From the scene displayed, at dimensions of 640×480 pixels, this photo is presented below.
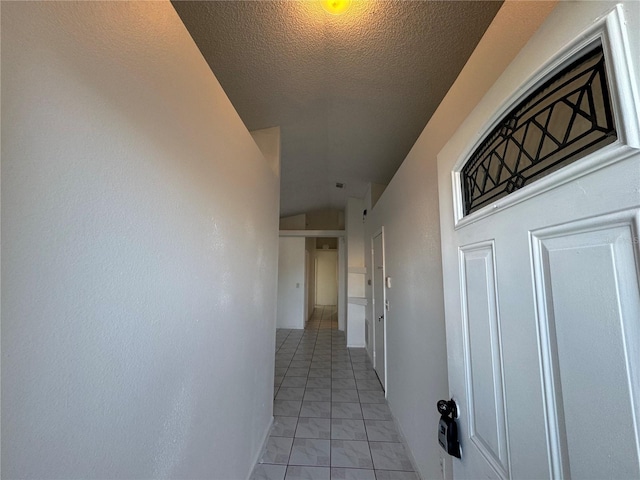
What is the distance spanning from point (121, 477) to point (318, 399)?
8.30ft

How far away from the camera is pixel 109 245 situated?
0.63 metres

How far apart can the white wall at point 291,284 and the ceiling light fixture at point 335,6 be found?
5.43m

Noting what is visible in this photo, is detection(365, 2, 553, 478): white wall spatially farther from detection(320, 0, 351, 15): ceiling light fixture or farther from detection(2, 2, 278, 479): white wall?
detection(2, 2, 278, 479): white wall

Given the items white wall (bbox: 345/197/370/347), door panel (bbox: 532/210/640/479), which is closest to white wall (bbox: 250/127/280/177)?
door panel (bbox: 532/210/640/479)

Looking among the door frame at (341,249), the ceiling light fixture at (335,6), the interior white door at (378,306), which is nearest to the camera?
the ceiling light fixture at (335,6)

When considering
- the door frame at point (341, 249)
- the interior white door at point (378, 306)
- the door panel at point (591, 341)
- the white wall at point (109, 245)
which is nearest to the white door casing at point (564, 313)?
the door panel at point (591, 341)

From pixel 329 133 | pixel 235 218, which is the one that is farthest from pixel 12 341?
pixel 329 133

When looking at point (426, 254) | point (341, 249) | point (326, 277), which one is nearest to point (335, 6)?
point (426, 254)

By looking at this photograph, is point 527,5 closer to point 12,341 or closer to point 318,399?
point 12,341

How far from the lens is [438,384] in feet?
4.66

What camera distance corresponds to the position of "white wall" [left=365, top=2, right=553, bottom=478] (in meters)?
0.95

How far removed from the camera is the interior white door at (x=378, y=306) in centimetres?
307

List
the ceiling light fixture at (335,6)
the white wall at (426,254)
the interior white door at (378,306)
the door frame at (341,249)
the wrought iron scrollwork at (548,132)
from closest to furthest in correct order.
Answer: the wrought iron scrollwork at (548,132) → the white wall at (426,254) → the ceiling light fixture at (335,6) → the interior white door at (378,306) → the door frame at (341,249)

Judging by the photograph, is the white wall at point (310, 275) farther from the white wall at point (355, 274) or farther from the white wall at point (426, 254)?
the white wall at point (426, 254)
